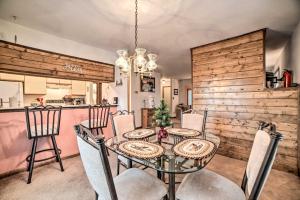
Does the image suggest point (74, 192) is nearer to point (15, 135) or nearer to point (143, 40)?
point (15, 135)

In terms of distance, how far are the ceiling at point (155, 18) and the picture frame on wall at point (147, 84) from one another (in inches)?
118

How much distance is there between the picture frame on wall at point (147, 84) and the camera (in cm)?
620

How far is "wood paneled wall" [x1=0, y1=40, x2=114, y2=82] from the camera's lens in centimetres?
252

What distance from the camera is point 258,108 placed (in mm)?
2754

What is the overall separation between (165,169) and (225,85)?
2609 mm

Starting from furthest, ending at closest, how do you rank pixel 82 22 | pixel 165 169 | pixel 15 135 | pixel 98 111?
pixel 98 111, pixel 82 22, pixel 15 135, pixel 165 169

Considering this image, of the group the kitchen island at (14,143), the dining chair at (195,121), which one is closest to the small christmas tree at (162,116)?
the dining chair at (195,121)

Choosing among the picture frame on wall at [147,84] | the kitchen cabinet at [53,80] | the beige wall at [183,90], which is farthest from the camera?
the beige wall at [183,90]

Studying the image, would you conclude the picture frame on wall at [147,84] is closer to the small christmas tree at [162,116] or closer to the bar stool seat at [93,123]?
the bar stool seat at [93,123]

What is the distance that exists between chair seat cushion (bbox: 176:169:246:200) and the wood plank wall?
198cm

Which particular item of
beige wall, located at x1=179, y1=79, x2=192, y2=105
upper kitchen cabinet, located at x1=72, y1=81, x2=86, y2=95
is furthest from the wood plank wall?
beige wall, located at x1=179, y1=79, x2=192, y2=105

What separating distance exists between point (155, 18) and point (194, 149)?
6.53 ft

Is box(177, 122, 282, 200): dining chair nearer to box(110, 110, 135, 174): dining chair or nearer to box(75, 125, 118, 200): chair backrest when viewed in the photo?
box(75, 125, 118, 200): chair backrest

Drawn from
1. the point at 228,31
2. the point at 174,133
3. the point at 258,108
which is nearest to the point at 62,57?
the point at 174,133
